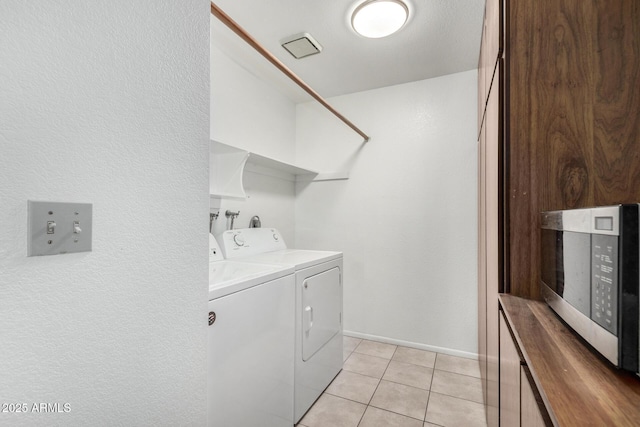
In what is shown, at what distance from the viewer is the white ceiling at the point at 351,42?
5.89 ft

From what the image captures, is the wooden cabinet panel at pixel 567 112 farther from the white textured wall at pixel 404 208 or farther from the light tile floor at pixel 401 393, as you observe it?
the white textured wall at pixel 404 208

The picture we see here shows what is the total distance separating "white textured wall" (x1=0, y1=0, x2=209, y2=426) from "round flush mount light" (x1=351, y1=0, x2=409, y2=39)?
3.68 ft

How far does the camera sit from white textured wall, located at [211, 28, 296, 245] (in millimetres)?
2252

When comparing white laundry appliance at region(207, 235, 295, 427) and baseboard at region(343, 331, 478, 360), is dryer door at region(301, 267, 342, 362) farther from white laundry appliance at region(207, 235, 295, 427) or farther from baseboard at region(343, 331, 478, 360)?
baseboard at region(343, 331, 478, 360)

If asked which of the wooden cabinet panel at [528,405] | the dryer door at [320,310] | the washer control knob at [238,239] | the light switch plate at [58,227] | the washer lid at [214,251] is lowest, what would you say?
the dryer door at [320,310]

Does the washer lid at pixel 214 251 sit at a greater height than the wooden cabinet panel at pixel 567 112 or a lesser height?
lesser

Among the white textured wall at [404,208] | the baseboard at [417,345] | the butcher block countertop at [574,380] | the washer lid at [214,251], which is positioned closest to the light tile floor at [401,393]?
the baseboard at [417,345]

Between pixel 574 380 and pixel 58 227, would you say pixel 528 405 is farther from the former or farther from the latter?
pixel 58 227

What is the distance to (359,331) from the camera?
2.93 m

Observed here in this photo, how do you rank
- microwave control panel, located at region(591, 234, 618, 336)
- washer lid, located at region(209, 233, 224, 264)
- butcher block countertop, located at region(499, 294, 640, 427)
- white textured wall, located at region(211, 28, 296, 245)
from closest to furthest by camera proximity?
butcher block countertop, located at region(499, 294, 640, 427) → microwave control panel, located at region(591, 234, 618, 336) → washer lid, located at region(209, 233, 224, 264) → white textured wall, located at region(211, 28, 296, 245)

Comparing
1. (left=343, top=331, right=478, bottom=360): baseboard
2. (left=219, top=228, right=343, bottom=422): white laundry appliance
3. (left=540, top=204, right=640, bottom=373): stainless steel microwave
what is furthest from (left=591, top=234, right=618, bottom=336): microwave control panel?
(left=343, top=331, right=478, bottom=360): baseboard

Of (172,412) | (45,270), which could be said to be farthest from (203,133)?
(172,412)

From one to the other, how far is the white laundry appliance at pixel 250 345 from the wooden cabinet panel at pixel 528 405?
104 centimetres

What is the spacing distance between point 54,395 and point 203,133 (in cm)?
82
